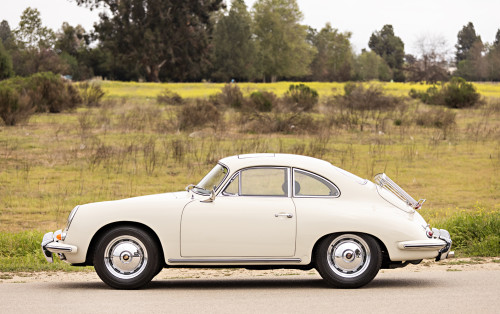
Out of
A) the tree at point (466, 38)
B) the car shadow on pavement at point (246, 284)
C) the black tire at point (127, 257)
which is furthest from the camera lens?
the tree at point (466, 38)

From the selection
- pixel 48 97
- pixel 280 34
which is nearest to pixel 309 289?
pixel 48 97

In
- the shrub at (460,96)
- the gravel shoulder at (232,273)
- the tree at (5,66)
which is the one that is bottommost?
the gravel shoulder at (232,273)

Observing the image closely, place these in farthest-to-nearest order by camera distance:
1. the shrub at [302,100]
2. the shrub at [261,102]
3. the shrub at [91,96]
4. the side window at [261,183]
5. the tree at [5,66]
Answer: the tree at [5,66] → the shrub at [91,96] → the shrub at [302,100] → the shrub at [261,102] → the side window at [261,183]

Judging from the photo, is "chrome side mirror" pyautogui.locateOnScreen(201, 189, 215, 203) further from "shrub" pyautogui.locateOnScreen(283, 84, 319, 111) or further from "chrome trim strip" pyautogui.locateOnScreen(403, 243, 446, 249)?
"shrub" pyautogui.locateOnScreen(283, 84, 319, 111)

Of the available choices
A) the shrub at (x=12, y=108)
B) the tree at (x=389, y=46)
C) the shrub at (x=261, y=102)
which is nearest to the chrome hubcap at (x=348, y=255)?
the shrub at (x=12, y=108)

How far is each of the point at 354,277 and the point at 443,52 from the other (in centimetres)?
8196

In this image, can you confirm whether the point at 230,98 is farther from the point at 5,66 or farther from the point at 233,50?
the point at 233,50

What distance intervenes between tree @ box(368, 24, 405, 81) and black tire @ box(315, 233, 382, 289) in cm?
13847

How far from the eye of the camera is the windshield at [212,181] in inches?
344

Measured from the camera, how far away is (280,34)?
11044 cm

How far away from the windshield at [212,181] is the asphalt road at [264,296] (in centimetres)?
108

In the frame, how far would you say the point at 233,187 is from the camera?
8625 millimetres

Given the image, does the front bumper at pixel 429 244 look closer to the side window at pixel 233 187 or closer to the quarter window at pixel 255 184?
the quarter window at pixel 255 184

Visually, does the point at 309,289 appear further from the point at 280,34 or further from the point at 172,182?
the point at 280,34
